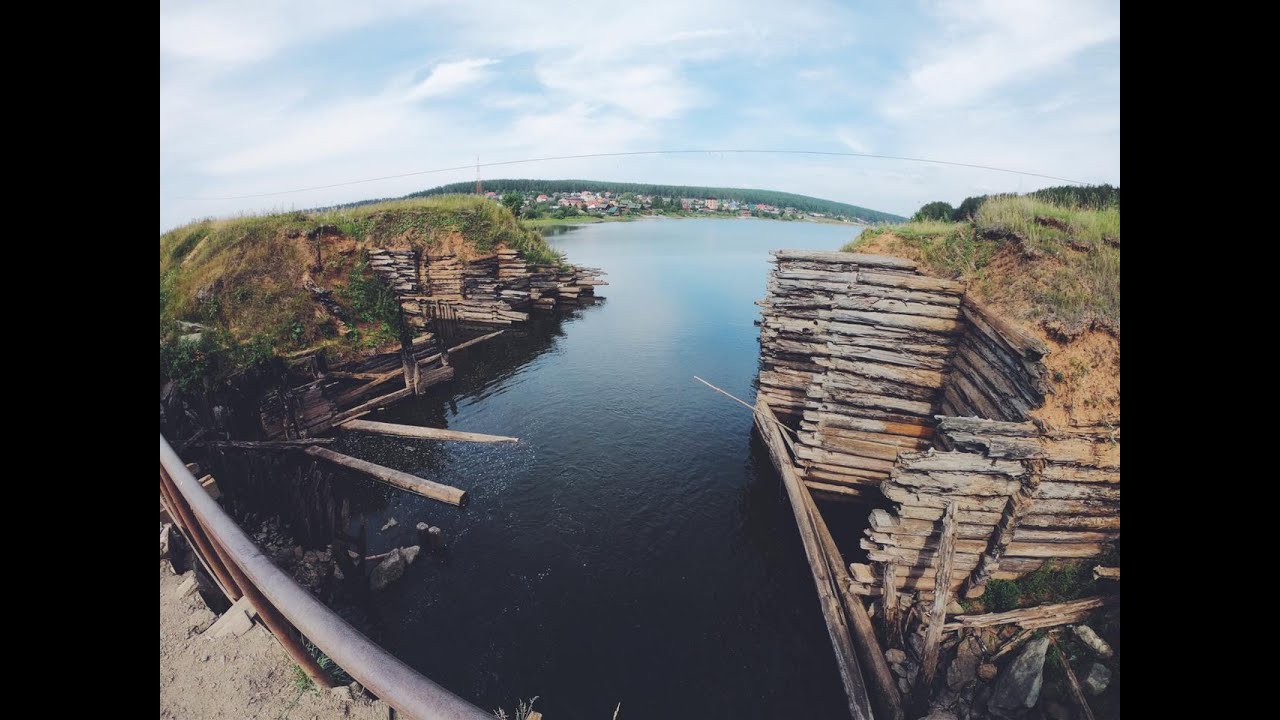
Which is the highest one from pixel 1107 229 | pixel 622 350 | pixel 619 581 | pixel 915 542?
pixel 1107 229

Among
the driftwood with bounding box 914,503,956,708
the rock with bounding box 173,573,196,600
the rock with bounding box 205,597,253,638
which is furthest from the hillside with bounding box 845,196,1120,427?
the rock with bounding box 173,573,196,600

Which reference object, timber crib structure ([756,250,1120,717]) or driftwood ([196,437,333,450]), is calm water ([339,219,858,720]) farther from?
timber crib structure ([756,250,1120,717])

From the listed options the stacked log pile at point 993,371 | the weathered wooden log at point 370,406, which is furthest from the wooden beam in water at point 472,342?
the stacked log pile at point 993,371

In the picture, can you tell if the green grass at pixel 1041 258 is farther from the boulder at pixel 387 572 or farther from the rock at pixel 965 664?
the boulder at pixel 387 572

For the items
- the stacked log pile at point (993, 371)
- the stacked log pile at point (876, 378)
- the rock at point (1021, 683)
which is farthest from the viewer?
the stacked log pile at point (876, 378)
